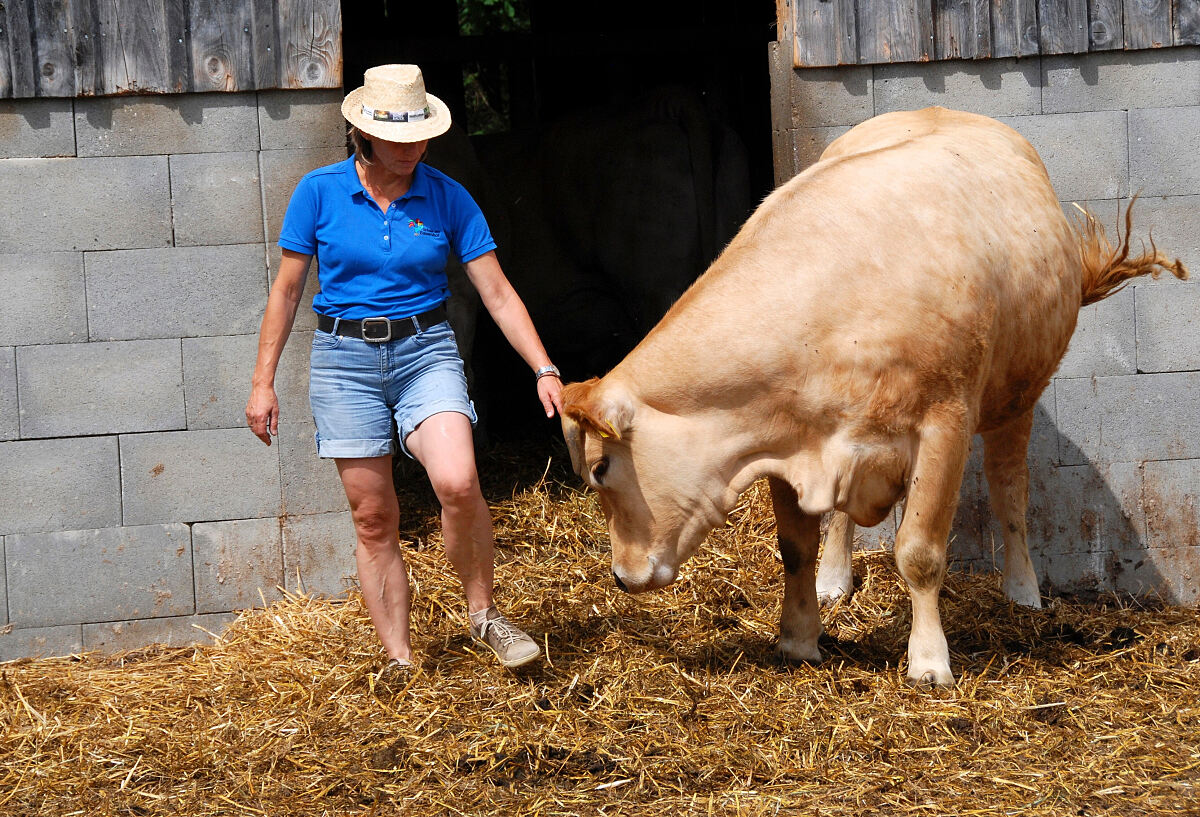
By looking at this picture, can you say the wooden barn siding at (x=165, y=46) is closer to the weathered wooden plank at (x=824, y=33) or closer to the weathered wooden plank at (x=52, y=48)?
the weathered wooden plank at (x=52, y=48)

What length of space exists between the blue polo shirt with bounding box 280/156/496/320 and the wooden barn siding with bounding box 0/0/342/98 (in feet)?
3.40

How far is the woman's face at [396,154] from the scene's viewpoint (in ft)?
12.8

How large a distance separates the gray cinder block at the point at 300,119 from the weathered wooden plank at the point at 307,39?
0.06 m

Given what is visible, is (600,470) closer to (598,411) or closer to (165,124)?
(598,411)

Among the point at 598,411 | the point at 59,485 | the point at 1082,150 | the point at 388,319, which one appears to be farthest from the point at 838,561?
the point at 59,485

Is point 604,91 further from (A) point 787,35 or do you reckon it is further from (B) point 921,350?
(B) point 921,350

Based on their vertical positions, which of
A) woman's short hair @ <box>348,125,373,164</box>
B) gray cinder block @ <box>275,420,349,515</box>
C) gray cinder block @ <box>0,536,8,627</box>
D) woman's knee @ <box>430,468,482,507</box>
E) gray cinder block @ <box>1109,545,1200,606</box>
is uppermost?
woman's short hair @ <box>348,125,373,164</box>

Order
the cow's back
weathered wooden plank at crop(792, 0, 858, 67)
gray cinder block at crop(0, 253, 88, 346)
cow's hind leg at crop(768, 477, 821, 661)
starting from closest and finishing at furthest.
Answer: the cow's back
cow's hind leg at crop(768, 477, 821, 661)
gray cinder block at crop(0, 253, 88, 346)
weathered wooden plank at crop(792, 0, 858, 67)

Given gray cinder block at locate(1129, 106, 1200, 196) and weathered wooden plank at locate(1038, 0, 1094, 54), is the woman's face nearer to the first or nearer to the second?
weathered wooden plank at locate(1038, 0, 1094, 54)

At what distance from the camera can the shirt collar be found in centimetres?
399

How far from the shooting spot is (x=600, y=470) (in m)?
3.92

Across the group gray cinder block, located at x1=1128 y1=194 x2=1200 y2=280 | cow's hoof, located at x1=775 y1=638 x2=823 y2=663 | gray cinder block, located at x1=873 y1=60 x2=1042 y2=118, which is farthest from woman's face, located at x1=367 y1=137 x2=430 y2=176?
gray cinder block, located at x1=1128 y1=194 x2=1200 y2=280

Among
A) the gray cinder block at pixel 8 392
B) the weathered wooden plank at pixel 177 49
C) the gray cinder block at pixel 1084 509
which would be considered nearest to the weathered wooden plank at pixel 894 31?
the gray cinder block at pixel 1084 509

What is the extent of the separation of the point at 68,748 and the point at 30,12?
9.02ft
